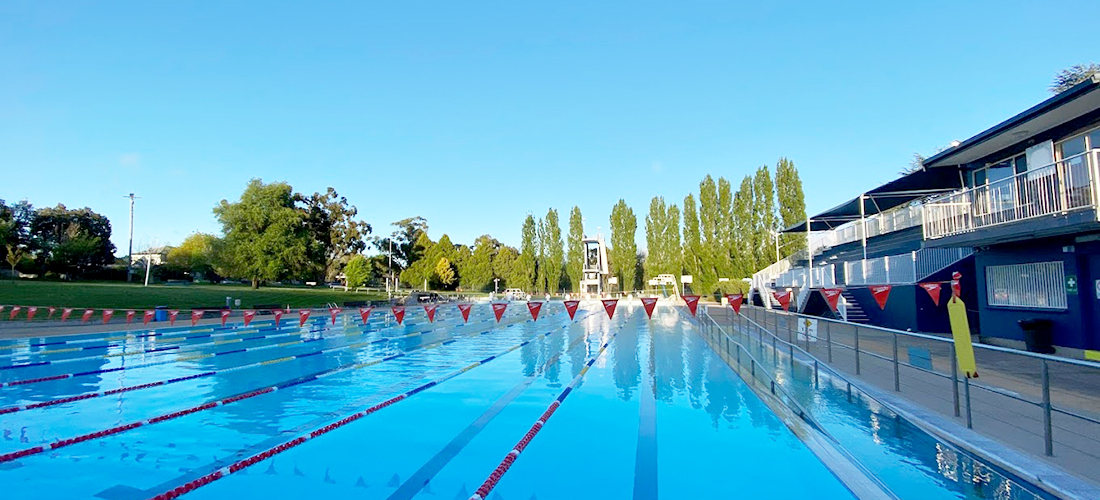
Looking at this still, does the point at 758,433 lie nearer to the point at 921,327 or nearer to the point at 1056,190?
the point at 1056,190

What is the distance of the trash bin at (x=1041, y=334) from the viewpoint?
11.9 meters

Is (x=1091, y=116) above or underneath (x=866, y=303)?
above

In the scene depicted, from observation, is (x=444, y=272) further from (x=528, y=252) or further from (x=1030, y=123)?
(x=1030, y=123)

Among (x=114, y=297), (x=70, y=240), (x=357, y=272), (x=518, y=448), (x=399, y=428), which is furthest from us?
(x=357, y=272)

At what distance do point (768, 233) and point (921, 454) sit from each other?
152 feet

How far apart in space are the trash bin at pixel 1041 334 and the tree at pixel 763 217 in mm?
37774

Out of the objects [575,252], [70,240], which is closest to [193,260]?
[70,240]

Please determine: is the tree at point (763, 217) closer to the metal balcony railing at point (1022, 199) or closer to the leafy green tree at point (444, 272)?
the metal balcony railing at point (1022, 199)

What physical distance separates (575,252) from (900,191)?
4749cm

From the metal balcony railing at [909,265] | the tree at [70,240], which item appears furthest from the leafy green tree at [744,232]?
the tree at [70,240]

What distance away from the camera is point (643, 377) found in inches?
429

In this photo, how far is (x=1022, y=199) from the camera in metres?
11.8

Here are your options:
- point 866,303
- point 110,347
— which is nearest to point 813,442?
point 866,303

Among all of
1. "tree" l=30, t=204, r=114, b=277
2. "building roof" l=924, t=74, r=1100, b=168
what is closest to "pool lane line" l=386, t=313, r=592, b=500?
"building roof" l=924, t=74, r=1100, b=168
